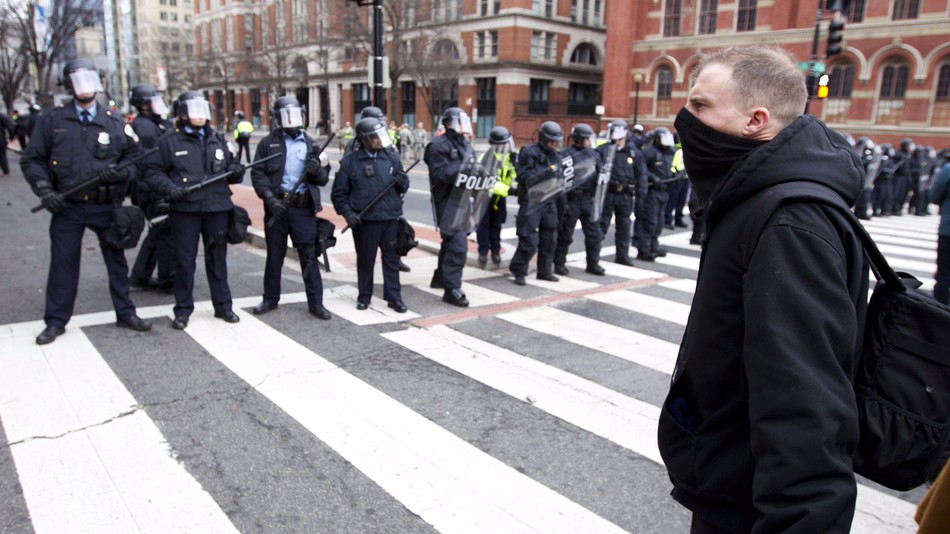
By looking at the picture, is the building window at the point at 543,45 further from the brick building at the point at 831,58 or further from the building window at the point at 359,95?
the building window at the point at 359,95

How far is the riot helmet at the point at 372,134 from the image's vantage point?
23.1 ft

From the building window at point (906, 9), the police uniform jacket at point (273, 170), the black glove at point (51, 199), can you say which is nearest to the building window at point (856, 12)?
the building window at point (906, 9)

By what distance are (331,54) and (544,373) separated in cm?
6240

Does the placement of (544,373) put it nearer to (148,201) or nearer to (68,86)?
(68,86)

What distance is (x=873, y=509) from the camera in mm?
3699

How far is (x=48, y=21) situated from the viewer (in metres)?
29.0

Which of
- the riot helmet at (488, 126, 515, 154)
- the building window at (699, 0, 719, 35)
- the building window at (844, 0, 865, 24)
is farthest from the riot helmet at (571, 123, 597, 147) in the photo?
the building window at (699, 0, 719, 35)

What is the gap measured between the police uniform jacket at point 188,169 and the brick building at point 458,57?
34625 millimetres

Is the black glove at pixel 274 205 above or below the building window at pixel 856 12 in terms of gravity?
below

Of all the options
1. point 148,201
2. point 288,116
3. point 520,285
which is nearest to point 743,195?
point 288,116

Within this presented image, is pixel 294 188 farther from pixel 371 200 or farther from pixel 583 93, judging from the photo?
pixel 583 93

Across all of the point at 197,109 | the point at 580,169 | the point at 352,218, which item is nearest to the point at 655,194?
the point at 580,169

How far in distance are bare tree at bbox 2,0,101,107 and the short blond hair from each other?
3293 cm

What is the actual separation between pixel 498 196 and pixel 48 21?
28.8 meters
